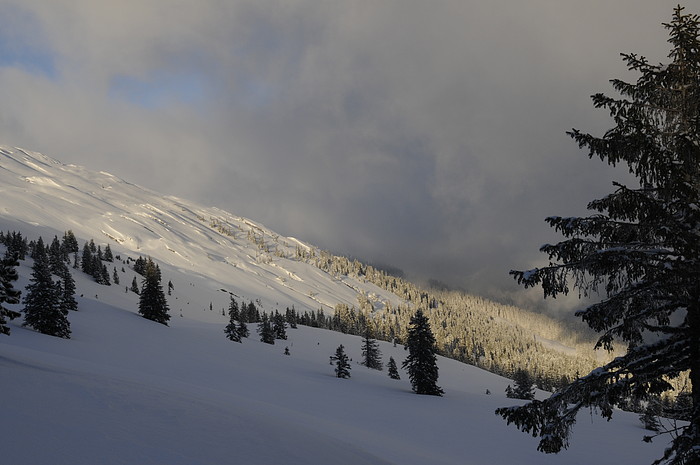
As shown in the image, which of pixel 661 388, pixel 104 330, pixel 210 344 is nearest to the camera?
pixel 661 388

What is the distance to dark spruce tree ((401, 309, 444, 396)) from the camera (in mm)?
39728

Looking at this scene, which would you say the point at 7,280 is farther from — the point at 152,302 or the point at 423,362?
the point at 152,302

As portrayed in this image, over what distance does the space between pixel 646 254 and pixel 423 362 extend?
37.4 metres

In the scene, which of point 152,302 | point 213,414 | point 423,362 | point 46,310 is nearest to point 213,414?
point 213,414

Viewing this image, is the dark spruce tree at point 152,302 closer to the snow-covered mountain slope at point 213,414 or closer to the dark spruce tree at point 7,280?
the snow-covered mountain slope at point 213,414

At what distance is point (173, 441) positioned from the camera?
6.39 m

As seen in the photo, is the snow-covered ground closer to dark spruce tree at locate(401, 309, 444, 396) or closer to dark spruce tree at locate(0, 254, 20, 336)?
dark spruce tree at locate(0, 254, 20, 336)

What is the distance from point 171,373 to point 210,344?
19.1 meters

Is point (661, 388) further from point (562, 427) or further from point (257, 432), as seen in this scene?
point (257, 432)

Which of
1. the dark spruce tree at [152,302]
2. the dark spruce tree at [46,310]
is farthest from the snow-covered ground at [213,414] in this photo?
the dark spruce tree at [152,302]

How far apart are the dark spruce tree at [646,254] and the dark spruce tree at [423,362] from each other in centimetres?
3452

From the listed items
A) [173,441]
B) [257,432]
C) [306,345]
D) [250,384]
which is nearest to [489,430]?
[250,384]

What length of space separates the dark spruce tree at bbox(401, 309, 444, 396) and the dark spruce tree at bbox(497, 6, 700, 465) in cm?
3452

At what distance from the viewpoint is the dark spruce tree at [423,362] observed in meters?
39.7
